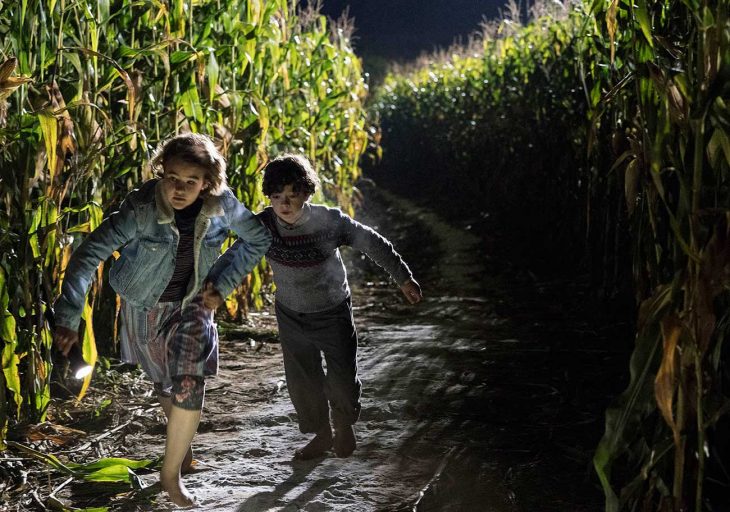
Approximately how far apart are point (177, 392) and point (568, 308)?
11.5 ft

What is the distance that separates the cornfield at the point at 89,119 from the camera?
306 centimetres

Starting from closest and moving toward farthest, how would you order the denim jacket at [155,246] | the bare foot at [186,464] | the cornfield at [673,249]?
the cornfield at [673,249] → the denim jacket at [155,246] → the bare foot at [186,464]

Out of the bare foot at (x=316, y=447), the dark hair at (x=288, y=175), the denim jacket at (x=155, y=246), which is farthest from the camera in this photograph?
the bare foot at (x=316, y=447)

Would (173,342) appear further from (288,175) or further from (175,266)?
(288,175)

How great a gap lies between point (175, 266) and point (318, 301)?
0.53 m

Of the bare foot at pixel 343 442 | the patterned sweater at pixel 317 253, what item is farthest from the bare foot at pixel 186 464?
the patterned sweater at pixel 317 253

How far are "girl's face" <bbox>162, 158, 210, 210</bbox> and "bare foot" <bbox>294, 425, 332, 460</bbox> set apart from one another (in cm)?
99

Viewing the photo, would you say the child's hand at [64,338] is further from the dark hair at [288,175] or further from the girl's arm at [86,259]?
the dark hair at [288,175]

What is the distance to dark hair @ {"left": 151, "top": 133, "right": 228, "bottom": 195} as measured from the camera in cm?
265

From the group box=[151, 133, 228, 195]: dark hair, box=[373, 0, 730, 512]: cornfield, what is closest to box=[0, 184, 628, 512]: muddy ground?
box=[373, 0, 730, 512]: cornfield

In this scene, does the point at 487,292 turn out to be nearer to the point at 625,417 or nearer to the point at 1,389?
the point at 1,389

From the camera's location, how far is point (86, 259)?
8.55 feet

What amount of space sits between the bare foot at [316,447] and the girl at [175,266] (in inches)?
19.0

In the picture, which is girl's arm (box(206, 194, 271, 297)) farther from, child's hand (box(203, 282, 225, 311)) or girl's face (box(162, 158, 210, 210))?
girl's face (box(162, 158, 210, 210))
